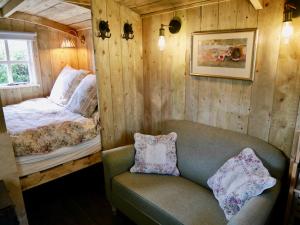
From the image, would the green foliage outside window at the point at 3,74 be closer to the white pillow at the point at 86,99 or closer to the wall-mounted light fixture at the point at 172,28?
the white pillow at the point at 86,99

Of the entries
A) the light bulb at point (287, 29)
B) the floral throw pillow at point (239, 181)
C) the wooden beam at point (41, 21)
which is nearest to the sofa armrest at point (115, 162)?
the floral throw pillow at point (239, 181)

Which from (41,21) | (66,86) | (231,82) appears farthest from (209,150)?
(41,21)

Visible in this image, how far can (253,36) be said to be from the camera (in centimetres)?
166

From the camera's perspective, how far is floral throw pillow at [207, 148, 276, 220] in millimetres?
1424

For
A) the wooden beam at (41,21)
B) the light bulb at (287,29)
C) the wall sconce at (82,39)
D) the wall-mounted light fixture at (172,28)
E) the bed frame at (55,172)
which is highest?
the wooden beam at (41,21)

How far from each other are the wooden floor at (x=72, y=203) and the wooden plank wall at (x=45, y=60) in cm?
176

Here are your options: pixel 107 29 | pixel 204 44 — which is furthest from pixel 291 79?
pixel 107 29

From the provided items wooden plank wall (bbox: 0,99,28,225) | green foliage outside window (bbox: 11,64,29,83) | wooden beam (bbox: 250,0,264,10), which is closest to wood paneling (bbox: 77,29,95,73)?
green foliage outside window (bbox: 11,64,29,83)

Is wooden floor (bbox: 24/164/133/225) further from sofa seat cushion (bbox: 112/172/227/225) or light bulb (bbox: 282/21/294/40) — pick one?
light bulb (bbox: 282/21/294/40)

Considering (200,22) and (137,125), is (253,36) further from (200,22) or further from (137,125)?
(137,125)

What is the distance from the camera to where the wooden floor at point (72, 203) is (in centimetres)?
207

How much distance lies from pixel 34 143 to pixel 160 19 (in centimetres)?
172

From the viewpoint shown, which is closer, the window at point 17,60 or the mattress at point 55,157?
the mattress at point 55,157

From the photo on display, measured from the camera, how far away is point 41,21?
11.2ft
